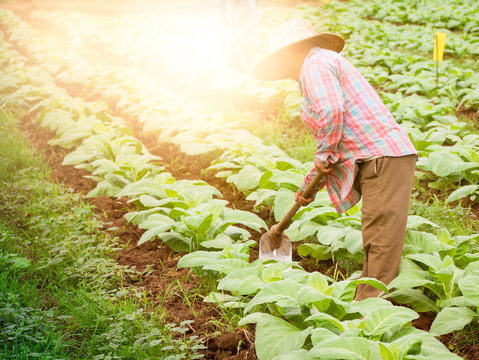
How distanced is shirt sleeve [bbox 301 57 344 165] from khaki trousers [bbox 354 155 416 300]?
267 millimetres

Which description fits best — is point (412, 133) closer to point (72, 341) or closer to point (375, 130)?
point (375, 130)

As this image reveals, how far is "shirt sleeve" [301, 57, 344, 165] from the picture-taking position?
2596 millimetres

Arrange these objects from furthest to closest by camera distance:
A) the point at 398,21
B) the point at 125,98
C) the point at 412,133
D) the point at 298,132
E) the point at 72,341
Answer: the point at 398,21 → the point at 125,98 → the point at 298,132 → the point at 412,133 → the point at 72,341

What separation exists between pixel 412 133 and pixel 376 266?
8.66 feet

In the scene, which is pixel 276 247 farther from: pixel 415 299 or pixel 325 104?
pixel 325 104

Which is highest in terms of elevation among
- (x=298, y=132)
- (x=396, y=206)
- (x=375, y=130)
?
(x=375, y=130)

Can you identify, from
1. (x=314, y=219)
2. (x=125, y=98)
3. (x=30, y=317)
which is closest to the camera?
(x=30, y=317)

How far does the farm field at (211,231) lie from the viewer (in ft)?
7.14

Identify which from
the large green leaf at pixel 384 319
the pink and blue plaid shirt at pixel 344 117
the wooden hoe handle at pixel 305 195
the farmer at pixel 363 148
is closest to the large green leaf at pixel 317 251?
the wooden hoe handle at pixel 305 195

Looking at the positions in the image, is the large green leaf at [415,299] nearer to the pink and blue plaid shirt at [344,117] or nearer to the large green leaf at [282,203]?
the pink and blue plaid shirt at [344,117]

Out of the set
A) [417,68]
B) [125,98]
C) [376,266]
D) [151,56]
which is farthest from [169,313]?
[151,56]

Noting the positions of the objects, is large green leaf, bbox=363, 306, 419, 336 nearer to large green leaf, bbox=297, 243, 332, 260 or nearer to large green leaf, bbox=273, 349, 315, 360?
large green leaf, bbox=273, 349, 315, 360

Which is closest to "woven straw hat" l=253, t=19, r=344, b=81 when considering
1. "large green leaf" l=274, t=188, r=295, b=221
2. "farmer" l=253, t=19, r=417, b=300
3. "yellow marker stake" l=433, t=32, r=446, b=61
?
"farmer" l=253, t=19, r=417, b=300

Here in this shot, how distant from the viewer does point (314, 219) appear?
3.36m
